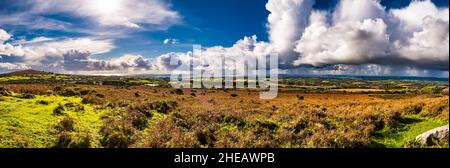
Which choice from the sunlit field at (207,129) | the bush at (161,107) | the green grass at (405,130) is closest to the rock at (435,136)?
the sunlit field at (207,129)

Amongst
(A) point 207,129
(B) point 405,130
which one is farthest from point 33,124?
(B) point 405,130

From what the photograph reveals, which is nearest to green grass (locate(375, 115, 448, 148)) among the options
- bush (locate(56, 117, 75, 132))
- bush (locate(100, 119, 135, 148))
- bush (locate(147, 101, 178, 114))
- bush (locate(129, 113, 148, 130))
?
bush (locate(100, 119, 135, 148))

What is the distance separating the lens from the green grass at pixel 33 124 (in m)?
16.9

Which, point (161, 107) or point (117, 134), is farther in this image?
point (161, 107)

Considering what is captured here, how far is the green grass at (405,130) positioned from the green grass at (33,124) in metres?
15.4

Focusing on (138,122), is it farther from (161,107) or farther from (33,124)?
(161,107)

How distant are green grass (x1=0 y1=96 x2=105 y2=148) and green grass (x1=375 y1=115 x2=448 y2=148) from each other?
15.4 metres

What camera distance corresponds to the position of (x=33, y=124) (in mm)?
19891

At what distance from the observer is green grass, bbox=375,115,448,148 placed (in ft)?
64.0

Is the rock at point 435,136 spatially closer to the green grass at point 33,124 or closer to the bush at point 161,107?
the green grass at point 33,124

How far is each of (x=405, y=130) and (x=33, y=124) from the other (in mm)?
21644

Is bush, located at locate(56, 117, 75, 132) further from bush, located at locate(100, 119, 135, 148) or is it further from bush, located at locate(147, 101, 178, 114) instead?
bush, located at locate(147, 101, 178, 114)
